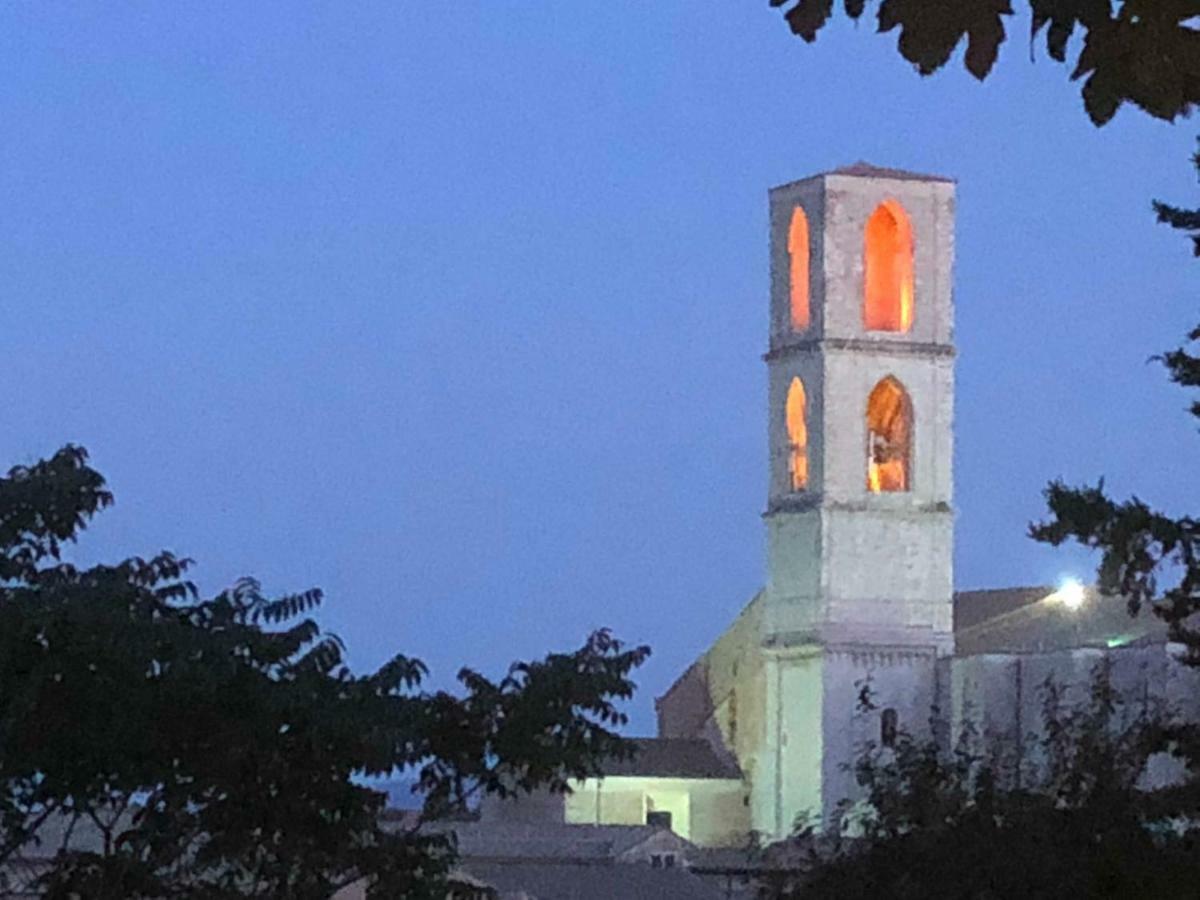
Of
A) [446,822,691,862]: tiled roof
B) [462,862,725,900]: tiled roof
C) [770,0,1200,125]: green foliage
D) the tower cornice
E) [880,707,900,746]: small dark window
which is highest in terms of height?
the tower cornice

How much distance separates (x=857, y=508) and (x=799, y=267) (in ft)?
15.5

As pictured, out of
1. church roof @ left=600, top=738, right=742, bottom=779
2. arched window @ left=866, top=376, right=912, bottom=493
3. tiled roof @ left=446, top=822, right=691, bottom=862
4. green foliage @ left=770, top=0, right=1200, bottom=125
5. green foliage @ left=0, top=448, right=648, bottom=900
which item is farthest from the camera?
church roof @ left=600, top=738, right=742, bottom=779

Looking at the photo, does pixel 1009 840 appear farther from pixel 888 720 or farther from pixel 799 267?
pixel 799 267

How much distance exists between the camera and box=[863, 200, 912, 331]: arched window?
62406mm

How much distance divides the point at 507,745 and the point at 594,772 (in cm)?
45

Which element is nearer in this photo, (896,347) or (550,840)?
(550,840)

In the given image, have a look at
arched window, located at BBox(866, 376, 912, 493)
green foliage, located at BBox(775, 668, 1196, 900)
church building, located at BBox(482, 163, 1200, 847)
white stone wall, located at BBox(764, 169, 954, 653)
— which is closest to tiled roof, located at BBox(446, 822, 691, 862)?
church building, located at BBox(482, 163, 1200, 847)

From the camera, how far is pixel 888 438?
6366 cm

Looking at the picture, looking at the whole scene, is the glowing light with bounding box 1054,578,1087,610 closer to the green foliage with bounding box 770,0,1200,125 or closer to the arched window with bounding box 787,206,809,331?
the arched window with bounding box 787,206,809,331

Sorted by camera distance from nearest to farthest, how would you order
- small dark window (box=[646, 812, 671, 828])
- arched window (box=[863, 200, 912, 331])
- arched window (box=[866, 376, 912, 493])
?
arched window (box=[863, 200, 912, 331])
arched window (box=[866, 376, 912, 493])
small dark window (box=[646, 812, 671, 828])

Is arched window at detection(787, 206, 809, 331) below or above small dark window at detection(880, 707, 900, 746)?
above

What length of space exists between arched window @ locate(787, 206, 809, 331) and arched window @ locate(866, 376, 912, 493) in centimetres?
200

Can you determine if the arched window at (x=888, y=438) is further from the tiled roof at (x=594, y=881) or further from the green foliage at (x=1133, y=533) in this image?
the green foliage at (x=1133, y=533)

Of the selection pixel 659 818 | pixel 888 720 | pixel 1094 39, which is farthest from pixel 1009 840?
pixel 659 818
